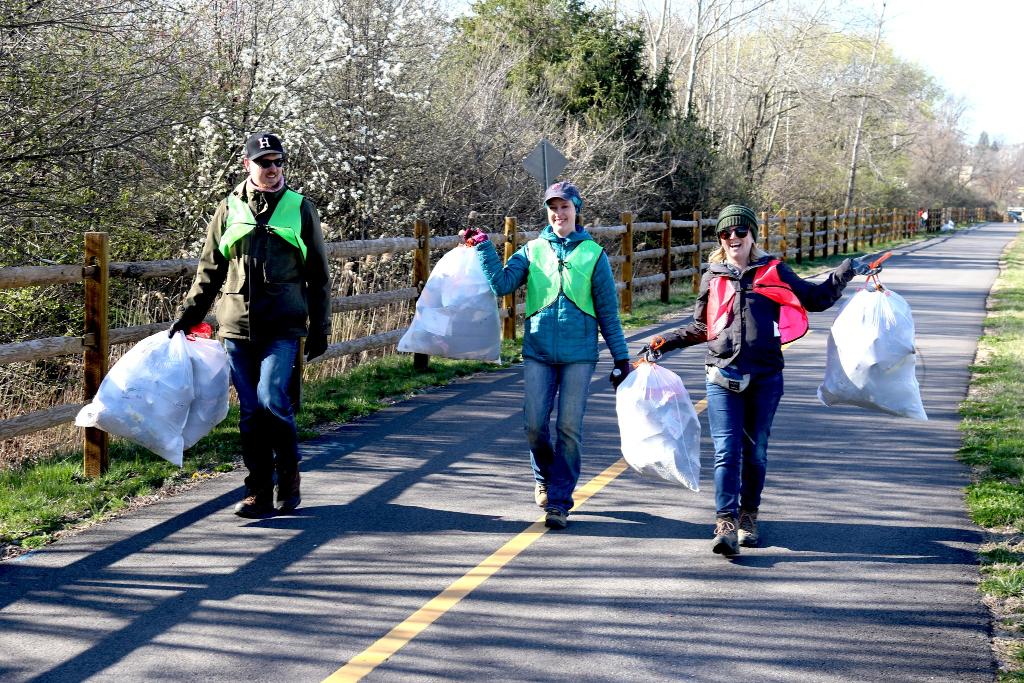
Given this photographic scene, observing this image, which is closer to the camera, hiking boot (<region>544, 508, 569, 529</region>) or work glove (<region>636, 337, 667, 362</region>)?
work glove (<region>636, 337, 667, 362</region>)

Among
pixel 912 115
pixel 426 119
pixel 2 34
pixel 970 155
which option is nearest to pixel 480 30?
pixel 426 119

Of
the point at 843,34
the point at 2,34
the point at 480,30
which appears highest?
the point at 843,34

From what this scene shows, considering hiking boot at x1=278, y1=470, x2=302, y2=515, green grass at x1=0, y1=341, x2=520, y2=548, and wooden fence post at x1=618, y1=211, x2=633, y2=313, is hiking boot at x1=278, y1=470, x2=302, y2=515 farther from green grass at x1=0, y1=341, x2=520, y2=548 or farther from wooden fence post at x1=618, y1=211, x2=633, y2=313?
wooden fence post at x1=618, y1=211, x2=633, y2=313

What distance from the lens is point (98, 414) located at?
657 cm

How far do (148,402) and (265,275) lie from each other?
1000 millimetres

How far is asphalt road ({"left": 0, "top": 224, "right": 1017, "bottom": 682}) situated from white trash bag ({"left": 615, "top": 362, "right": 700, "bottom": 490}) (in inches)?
14.2

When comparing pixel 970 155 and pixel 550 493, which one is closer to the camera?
pixel 550 493

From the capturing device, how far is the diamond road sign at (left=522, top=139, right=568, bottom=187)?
705 inches

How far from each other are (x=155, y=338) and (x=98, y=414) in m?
0.53

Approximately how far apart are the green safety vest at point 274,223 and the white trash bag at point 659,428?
1907mm

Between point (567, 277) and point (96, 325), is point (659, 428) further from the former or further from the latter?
point (96, 325)

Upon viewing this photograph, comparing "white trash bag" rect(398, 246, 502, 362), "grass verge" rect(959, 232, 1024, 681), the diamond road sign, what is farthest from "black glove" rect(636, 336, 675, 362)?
the diamond road sign

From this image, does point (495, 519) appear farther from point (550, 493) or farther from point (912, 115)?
point (912, 115)

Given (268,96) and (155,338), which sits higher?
(268,96)
